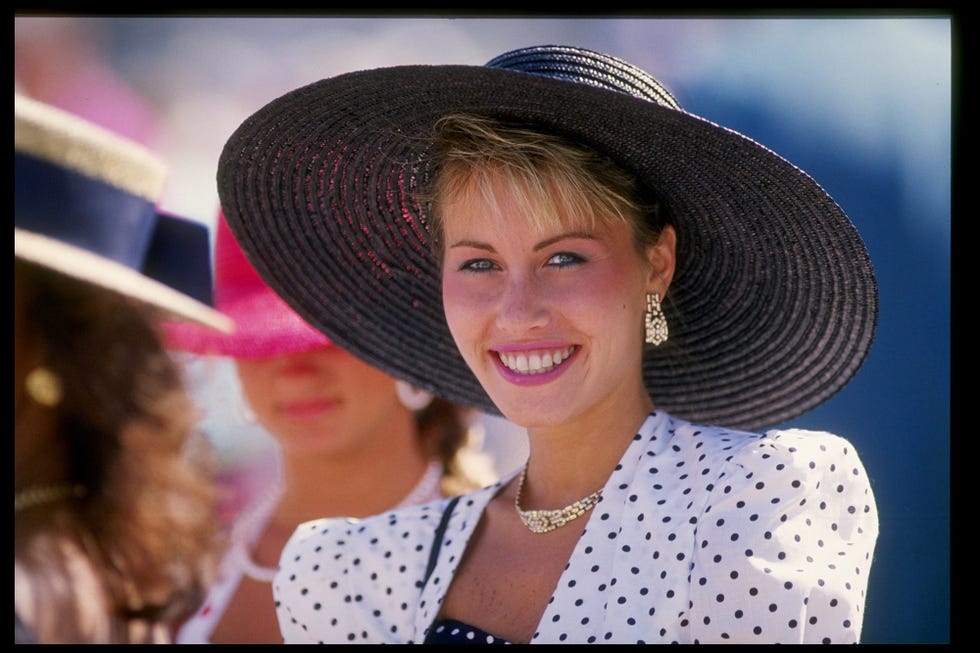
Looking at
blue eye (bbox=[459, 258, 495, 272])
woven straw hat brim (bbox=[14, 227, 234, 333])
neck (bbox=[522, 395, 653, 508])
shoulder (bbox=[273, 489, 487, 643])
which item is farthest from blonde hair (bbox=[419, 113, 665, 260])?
woven straw hat brim (bbox=[14, 227, 234, 333])

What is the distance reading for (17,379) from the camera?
3391 mm

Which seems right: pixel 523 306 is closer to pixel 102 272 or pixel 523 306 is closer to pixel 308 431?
pixel 102 272

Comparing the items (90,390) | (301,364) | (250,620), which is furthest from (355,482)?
(90,390)

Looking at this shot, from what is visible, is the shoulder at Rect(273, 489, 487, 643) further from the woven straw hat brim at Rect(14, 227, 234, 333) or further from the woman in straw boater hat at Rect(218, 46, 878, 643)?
the woven straw hat brim at Rect(14, 227, 234, 333)

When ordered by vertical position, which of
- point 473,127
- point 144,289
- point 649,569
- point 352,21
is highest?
point 352,21

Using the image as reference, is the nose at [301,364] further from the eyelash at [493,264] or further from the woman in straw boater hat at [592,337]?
the eyelash at [493,264]

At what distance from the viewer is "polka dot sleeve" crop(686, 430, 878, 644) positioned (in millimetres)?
2041

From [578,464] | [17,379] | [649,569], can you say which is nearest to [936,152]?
[578,464]

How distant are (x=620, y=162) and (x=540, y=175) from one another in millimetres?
184

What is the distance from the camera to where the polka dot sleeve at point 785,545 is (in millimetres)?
2041

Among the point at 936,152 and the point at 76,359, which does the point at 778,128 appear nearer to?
the point at 936,152

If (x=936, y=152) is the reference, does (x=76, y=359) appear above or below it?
below

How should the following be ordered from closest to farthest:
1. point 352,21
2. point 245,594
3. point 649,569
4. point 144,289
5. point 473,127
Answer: point 649,569
point 473,127
point 144,289
point 245,594
point 352,21

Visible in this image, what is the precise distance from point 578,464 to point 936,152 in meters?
1.79
